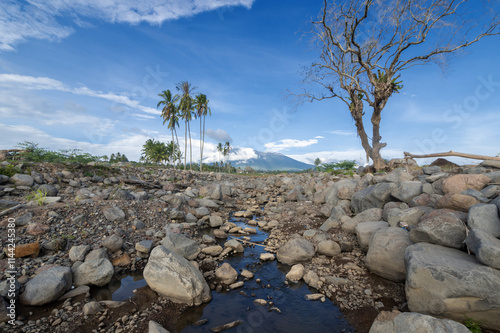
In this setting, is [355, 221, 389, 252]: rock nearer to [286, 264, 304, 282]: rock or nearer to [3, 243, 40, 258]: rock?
[286, 264, 304, 282]: rock

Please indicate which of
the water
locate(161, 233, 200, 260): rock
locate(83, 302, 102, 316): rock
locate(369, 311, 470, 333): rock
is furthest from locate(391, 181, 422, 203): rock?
locate(83, 302, 102, 316): rock

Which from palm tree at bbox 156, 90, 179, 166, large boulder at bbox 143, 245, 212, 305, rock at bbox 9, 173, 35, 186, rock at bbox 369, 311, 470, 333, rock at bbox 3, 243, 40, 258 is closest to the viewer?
rock at bbox 369, 311, 470, 333

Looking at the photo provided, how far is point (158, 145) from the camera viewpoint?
64250 mm

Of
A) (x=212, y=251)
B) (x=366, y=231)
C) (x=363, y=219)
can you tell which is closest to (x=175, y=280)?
(x=212, y=251)

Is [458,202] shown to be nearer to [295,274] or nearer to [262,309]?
[295,274]

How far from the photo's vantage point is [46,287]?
4.80 meters

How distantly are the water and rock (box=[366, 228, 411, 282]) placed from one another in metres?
1.83

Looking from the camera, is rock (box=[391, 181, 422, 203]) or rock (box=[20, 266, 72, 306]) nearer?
rock (box=[20, 266, 72, 306])

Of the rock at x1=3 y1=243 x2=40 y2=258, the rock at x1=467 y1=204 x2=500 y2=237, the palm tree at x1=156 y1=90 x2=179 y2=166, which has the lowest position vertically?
the rock at x1=3 y1=243 x2=40 y2=258

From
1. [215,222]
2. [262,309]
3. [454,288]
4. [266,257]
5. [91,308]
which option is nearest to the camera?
[454,288]

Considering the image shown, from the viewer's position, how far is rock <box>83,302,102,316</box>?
4613 millimetres

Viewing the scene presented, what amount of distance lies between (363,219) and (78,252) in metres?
9.66

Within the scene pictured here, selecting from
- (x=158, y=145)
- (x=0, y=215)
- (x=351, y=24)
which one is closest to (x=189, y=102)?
(x=158, y=145)

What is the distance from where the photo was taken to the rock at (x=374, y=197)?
350 inches
